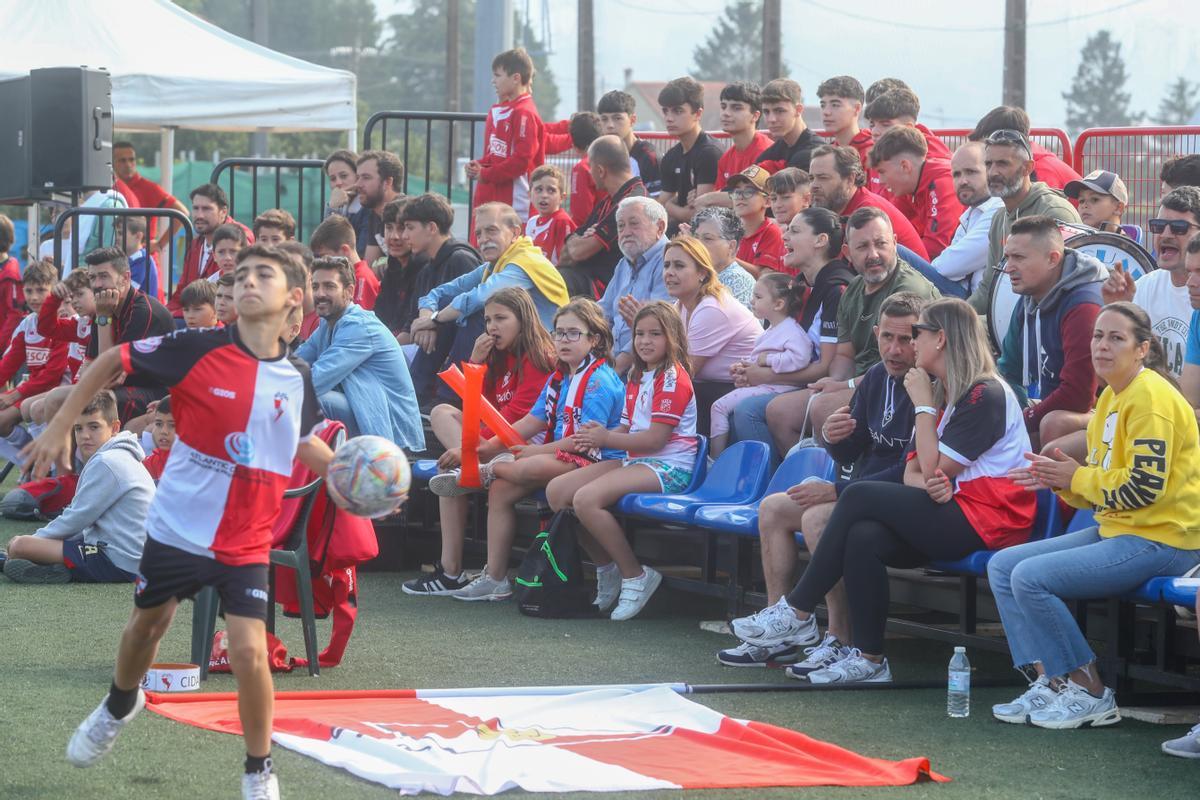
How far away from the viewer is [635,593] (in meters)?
8.54

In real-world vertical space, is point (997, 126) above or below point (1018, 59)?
below

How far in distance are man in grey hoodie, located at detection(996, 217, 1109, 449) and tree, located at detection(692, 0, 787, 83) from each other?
98654 millimetres

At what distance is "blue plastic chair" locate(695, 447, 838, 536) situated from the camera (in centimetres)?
782

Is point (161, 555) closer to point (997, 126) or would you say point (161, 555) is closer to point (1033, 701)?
point (1033, 701)

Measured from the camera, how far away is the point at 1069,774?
549 cm

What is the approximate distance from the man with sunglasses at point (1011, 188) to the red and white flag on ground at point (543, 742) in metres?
3.10

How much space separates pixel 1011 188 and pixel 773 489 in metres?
1.91

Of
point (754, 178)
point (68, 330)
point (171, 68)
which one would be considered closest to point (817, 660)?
point (754, 178)

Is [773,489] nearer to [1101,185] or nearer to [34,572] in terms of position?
[1101,185]

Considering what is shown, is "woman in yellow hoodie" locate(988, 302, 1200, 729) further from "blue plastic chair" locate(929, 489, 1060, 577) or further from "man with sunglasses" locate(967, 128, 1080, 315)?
"man with sunglasses" locate(967, 128, 1080, 315)

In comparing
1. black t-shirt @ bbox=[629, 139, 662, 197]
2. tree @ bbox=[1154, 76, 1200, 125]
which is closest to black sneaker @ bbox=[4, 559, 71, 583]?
black t-shirt @ bbox=[629, 139, 662, 197]

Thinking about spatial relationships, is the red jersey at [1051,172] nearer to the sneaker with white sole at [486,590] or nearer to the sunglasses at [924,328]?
the sunglasses at [924,328]

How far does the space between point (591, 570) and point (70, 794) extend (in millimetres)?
4777

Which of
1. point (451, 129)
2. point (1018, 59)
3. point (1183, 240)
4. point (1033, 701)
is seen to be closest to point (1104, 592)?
point (1033, 701)
